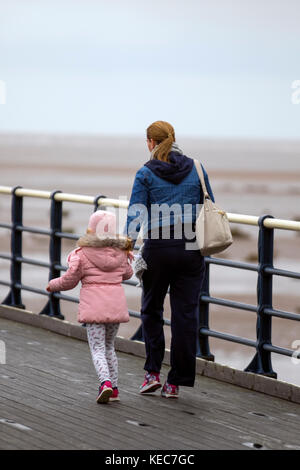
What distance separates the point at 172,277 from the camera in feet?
26.8

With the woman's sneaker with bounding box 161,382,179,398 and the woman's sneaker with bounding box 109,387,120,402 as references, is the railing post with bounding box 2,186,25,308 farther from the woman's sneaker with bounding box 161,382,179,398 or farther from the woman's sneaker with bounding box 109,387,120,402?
the woman's sneaker with bounding box 109,387,120,402

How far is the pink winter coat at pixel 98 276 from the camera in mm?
7969

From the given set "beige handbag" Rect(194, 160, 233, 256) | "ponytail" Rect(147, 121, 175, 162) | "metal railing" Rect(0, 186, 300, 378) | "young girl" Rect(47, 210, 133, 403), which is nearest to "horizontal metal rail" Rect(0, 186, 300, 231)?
"metal railing" Rect(0, 186, 300, 378)

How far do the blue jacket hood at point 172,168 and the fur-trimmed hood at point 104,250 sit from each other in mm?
469

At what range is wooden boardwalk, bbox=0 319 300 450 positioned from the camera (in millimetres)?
7066

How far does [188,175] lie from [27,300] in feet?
85.7

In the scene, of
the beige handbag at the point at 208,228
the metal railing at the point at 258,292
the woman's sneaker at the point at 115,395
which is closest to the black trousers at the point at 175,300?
the beige handbag at the point at 208,228

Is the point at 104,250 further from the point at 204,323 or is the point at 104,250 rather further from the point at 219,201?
the point at 219,201

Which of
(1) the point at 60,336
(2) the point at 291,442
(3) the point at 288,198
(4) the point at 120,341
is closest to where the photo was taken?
(2) the point at 291,442

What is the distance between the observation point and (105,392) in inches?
313

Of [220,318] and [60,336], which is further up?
[60,336]

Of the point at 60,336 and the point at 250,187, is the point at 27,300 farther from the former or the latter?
the point at 250,187

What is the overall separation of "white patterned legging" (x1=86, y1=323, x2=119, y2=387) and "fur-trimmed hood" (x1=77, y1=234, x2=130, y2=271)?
401 mm
